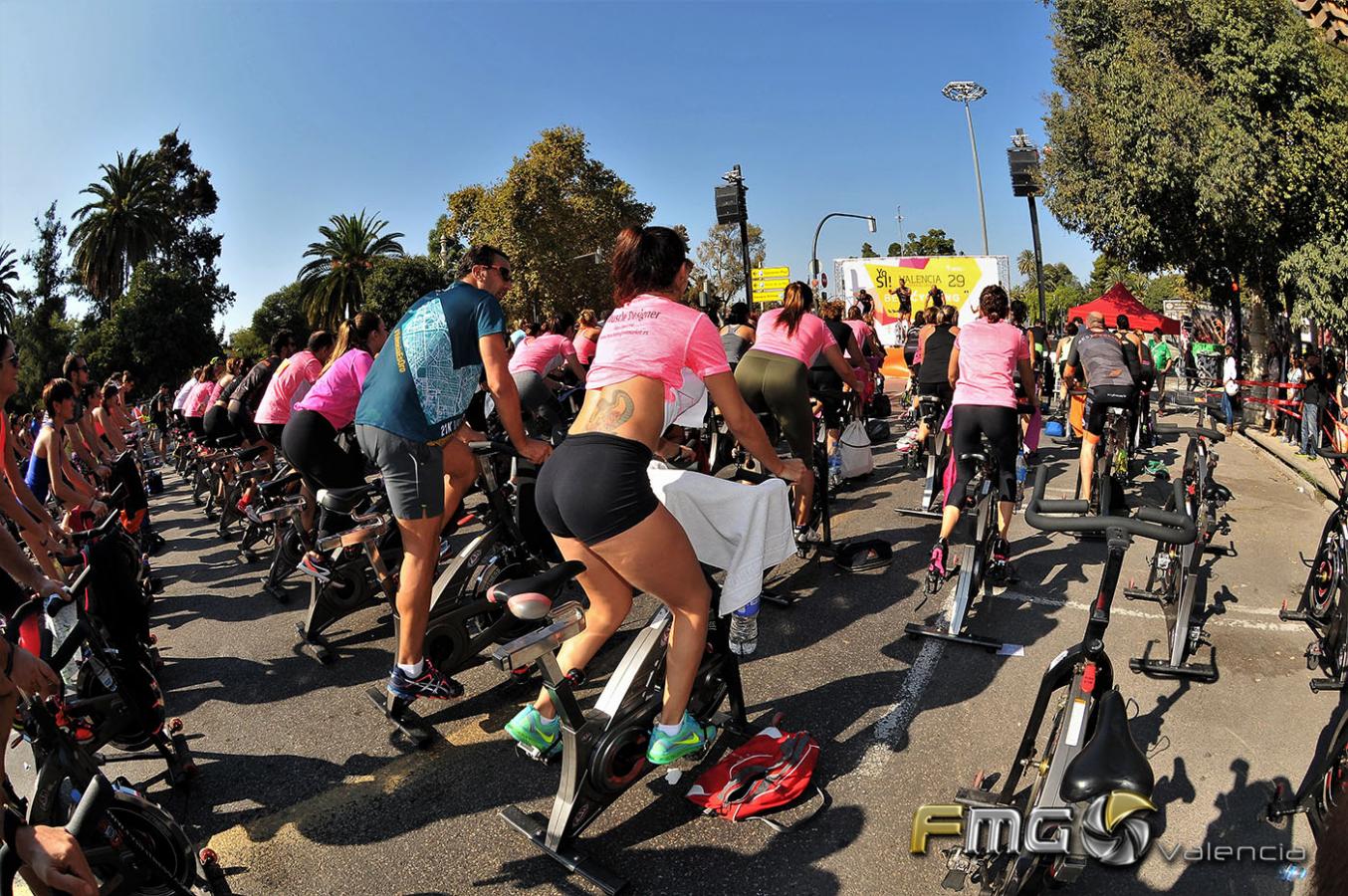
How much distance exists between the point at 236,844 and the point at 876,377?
35.9 feet

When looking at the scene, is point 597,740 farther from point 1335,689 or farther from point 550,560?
point 1335,689

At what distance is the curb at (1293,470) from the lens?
8.59 meters

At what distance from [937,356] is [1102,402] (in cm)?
182

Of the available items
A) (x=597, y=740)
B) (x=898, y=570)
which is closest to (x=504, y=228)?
(x=898, y=570)

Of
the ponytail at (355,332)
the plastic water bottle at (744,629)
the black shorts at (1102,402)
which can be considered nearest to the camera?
the plastic water bottle at (744,629)

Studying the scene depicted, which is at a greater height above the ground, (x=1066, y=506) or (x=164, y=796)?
(x=1066, y=506)

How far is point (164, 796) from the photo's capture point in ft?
11.8

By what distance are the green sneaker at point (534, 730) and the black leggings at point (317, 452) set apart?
98.7 inches

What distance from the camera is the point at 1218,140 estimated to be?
15.2 metres

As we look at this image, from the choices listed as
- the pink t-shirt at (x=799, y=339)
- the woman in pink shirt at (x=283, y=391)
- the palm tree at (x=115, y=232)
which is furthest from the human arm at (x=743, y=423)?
the palm tree at (x=115, y=232)

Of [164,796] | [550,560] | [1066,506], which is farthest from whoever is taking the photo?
[550,560]

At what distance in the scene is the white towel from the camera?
3254 millimetres

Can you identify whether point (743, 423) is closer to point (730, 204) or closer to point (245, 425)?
point (245, 425)

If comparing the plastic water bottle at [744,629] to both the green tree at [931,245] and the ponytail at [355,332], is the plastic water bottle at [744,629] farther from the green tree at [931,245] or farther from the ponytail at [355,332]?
the green tree at [931,245]
